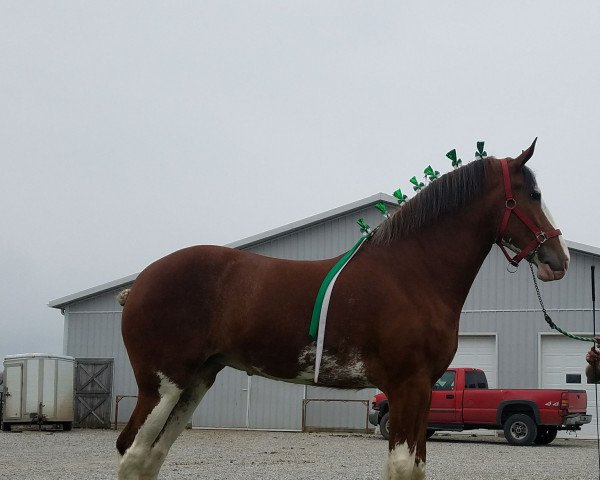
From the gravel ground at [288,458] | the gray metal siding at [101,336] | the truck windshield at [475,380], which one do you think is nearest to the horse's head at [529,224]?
the gravel ground at [288,458]

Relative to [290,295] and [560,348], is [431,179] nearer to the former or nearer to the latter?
[290,295]

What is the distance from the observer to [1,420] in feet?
81.2

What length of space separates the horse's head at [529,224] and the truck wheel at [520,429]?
14759 millimetres

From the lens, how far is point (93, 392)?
26484 millimetres

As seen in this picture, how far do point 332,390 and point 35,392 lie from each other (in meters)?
8.47

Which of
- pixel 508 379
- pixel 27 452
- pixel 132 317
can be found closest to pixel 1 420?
pixel 27 452

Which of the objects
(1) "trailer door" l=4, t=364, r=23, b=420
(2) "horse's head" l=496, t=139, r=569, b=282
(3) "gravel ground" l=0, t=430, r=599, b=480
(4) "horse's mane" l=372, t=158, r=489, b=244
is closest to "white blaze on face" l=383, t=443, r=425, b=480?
(4) "horse's mane" l=372, t=158, r=489, b=244

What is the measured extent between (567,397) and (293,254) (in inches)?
371

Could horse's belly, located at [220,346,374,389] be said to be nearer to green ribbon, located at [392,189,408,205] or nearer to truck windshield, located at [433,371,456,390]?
green ribbon, located at [392,189,408,205]

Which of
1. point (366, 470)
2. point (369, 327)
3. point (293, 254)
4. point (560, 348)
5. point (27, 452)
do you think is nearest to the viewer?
point (369, 327)

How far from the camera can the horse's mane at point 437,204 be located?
6.08m

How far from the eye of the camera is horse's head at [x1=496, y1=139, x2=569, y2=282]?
19.5 ft

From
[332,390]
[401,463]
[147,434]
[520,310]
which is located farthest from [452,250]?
[520,310]

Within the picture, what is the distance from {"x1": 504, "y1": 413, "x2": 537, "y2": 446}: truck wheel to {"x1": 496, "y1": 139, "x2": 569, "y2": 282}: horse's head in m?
14.8
